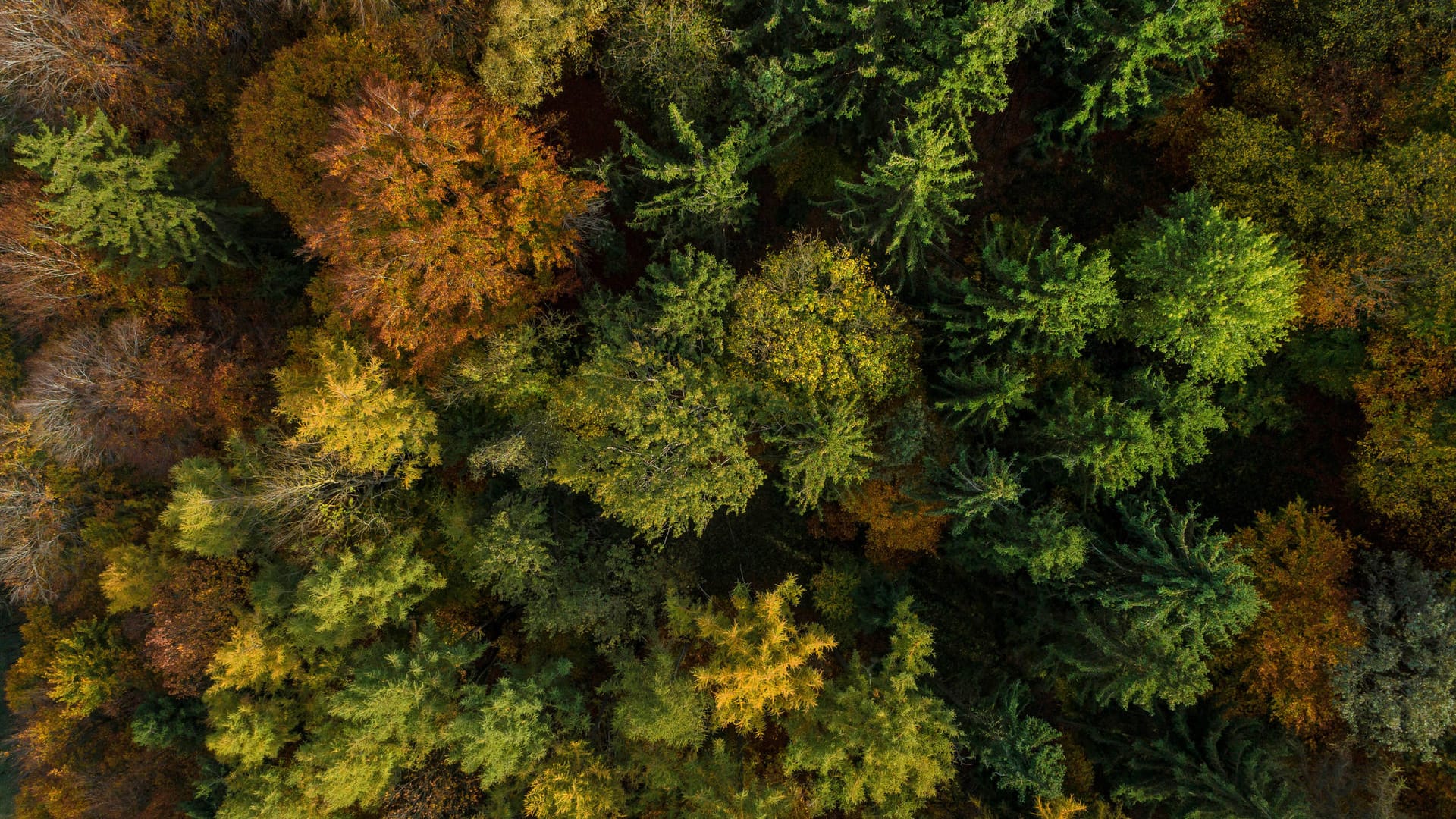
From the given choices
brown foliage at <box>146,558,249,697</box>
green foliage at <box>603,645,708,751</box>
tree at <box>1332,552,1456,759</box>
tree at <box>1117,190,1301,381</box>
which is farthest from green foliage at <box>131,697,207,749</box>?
tree at <box>1332,552,1456,759</box>

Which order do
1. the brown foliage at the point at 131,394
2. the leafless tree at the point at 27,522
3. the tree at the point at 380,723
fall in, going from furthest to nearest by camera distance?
the leafless tree at the point at 27,522, the brown foliage at the point at 131,394, the tree at the point at 380,723

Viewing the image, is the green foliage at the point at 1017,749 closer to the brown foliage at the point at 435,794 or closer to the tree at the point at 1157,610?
the tree at the point at 1157,610

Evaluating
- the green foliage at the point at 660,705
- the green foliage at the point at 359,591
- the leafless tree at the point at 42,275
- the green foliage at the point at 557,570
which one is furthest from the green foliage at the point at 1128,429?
the leafless tree at the point at 42,275

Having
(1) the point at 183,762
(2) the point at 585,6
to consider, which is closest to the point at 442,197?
(2) the point at 585,6

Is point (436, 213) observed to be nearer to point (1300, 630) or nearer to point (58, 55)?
point (58, 55)

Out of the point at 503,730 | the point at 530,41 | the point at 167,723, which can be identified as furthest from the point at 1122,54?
the point at 167,723

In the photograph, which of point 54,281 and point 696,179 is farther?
point 54,281
